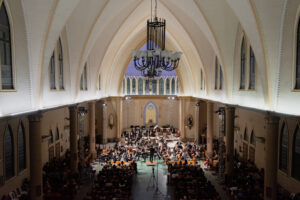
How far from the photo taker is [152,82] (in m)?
18.1

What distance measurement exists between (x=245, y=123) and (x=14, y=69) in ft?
55.9

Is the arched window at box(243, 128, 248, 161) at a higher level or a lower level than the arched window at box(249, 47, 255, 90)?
lower

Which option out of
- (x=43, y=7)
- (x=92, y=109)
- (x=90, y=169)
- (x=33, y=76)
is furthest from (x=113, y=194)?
(x=92, y=109)

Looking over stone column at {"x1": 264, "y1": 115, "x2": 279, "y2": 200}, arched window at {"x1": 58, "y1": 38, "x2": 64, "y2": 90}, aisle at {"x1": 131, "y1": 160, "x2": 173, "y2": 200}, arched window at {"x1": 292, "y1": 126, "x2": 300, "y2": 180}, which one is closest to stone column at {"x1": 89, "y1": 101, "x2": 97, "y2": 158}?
Result: aisle at {"x1": 131, "y1": 160, "x2": 173, "y2": 200}

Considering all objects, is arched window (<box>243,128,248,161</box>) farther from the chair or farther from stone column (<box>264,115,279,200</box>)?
the chair

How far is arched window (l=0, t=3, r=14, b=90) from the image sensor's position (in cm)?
941

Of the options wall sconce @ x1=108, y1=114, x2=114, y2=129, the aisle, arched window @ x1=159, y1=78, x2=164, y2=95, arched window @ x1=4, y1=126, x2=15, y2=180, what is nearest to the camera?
arched window @ x1=4, y1=126, x2=15, y2=180

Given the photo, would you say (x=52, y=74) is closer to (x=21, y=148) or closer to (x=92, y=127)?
→ (x=21, y=148)

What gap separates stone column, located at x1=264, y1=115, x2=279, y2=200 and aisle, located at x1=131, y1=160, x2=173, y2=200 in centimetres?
611

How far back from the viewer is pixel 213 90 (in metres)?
20.8

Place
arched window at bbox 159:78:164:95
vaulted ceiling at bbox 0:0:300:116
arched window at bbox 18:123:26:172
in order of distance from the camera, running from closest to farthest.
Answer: vaulted ceiling at bbox 0:0:300:116 → arched window at bbox 18:123:26:172 → arched window at bbox 159:78:164:95

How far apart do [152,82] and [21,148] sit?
930 cm

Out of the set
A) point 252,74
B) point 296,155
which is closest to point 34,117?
point 252,74

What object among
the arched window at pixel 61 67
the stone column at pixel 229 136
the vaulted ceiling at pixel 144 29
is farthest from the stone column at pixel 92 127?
the stone column at pixel 229 136
